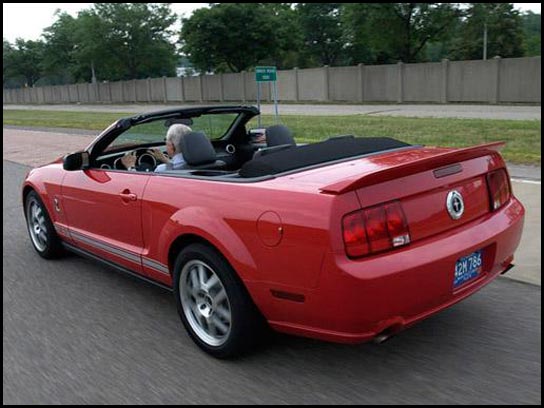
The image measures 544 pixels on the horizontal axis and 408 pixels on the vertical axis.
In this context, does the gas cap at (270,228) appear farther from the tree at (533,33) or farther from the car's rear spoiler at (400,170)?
the tree at (533,33)

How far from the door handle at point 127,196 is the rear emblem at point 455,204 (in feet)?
6.88

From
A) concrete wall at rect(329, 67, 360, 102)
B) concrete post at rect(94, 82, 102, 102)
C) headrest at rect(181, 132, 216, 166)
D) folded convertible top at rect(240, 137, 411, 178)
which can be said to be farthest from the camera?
concrete post at rect(94, 82, 102, 102)

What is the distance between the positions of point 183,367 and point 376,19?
41678 millimetres

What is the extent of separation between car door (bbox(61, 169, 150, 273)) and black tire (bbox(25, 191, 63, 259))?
20.7 inches

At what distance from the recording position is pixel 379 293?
9.32 ft

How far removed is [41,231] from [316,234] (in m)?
3.82

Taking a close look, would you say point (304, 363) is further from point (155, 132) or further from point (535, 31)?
point (535, 31)

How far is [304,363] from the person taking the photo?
343 cm

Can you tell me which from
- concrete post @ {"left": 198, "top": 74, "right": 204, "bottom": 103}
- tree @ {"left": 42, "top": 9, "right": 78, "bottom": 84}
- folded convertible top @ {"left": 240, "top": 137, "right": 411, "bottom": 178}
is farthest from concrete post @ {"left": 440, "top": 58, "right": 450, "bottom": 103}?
tree @ {"left": 42, "top": 9, "right": 78, "bottom": 84}

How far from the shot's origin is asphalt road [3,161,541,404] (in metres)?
3.08

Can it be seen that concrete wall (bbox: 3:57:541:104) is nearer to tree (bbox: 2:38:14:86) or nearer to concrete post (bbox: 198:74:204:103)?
concrete post (bbox: 198:74:204:103)

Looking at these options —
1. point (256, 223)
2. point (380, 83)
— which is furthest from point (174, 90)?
point (256, 223)

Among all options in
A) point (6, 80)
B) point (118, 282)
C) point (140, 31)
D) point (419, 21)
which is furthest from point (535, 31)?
point (118, 282)

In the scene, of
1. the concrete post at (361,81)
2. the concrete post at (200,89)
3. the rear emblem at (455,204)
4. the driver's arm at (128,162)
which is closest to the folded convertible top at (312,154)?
the rear emblem at (455,204)
